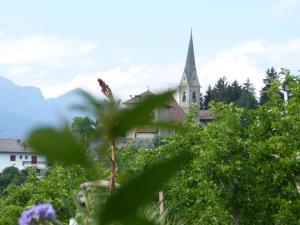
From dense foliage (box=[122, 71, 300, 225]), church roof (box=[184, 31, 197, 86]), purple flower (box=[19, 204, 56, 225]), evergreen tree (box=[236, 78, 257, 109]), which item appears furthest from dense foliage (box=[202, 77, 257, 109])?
purple flower (box=[19, 204, 56, 225])

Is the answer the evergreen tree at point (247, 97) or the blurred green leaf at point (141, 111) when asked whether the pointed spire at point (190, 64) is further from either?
the blurred green leaf at point (141, 111)

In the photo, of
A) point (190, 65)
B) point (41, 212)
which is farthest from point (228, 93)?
point (41, 212)

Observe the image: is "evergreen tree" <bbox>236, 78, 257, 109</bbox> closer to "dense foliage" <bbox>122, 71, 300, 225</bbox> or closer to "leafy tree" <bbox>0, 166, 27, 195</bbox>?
"leafy tree" <bbox>0, 166, 27, 195</bbox>

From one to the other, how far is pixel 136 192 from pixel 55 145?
0.06m

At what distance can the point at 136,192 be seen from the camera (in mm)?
466

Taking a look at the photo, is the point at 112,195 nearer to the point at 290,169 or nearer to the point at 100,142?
→ the point at 100,142

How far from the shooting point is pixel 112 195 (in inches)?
18.7

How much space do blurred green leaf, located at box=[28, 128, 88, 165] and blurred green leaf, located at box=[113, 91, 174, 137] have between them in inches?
1.6

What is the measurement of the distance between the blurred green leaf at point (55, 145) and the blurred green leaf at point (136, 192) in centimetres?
4

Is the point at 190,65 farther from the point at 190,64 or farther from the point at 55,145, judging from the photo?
the point at 55,145

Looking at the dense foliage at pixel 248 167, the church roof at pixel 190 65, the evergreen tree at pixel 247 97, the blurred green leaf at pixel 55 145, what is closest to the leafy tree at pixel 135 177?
→ the blurred green leaf at pixel 55 145

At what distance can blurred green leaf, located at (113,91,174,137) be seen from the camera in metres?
0.49

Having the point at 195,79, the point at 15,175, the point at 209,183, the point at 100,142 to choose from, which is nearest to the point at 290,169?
the point at 209,183

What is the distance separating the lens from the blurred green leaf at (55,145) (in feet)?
1.54
